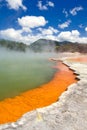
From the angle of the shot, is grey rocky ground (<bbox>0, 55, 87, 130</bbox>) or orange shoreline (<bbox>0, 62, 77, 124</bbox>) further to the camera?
orange shoreline (<bbox>0, 62, 77, 124</bbox>)

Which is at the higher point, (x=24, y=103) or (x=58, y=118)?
(x=58, y=118)

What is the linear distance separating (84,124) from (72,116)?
0.77m

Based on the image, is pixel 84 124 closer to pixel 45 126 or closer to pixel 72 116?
pixel 72 116

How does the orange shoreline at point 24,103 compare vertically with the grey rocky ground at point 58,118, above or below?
below

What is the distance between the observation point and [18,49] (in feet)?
303

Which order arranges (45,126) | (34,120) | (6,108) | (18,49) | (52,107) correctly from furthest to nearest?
(18,49) < (6,108) < (52,107) < (34,120) < (45,126)

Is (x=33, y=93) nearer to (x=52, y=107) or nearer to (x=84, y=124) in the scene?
(x=52, y=107)

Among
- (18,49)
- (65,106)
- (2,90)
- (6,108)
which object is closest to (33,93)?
(2,90)

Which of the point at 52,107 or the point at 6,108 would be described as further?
the point at 6,108

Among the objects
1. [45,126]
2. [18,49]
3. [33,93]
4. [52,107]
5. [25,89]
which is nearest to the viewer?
[45,126]

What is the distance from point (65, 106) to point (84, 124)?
1904mm

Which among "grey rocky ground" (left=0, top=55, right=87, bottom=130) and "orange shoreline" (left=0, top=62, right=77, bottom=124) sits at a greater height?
"grey rocky ground" (left=0, top=55, right=87, bottom=130)

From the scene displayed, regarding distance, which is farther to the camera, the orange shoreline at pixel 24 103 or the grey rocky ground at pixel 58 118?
the orange shoreline at pixel 24 103

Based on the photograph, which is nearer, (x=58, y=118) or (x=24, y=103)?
(x=58, y=118)
